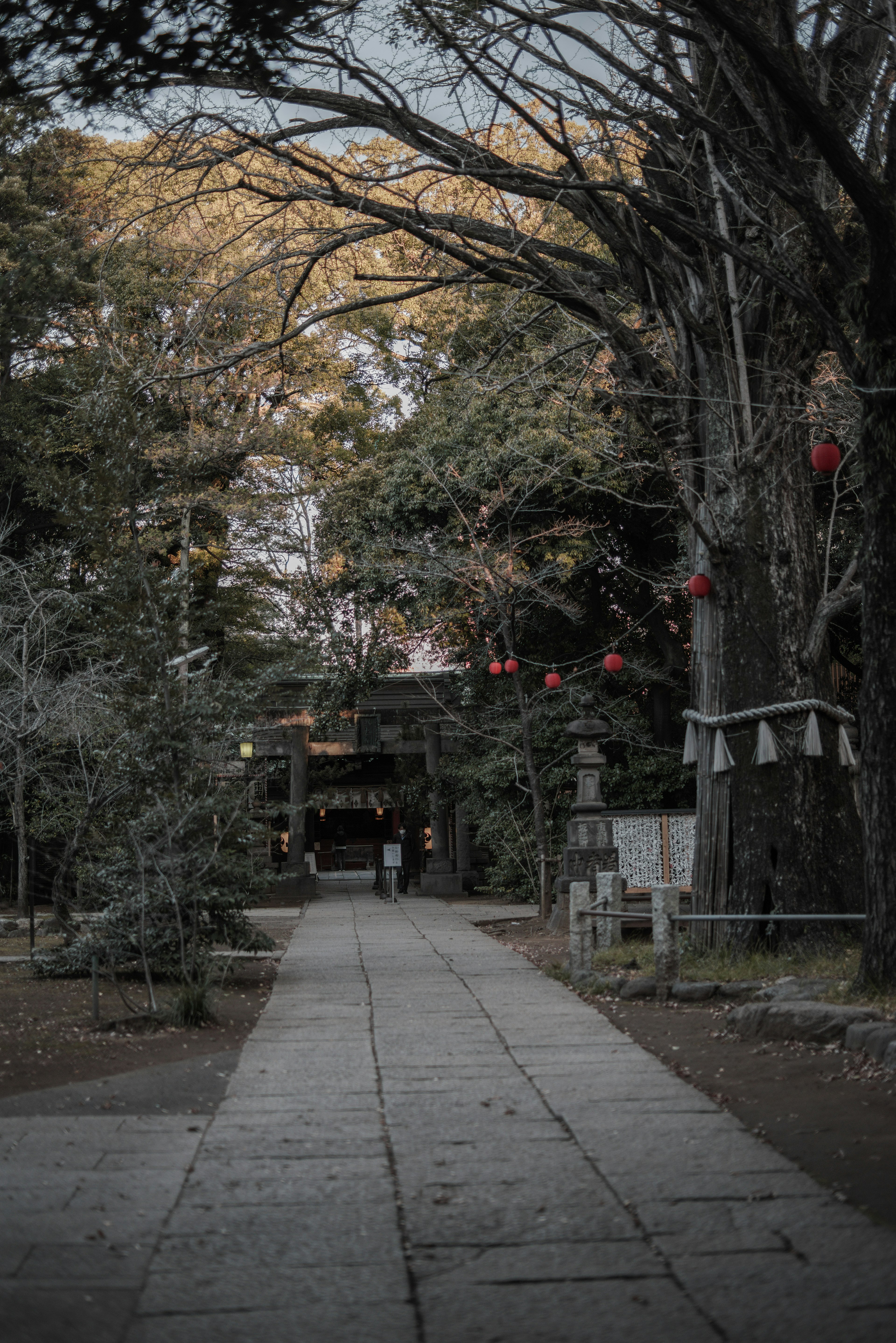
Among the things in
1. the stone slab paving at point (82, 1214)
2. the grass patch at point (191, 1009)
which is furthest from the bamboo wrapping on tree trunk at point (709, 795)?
the stone slab paving at point (82, 1214)

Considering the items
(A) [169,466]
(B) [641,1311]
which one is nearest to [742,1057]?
(B) [641,1311]

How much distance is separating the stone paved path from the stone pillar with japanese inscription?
7285 mm

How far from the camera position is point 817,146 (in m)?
6.73

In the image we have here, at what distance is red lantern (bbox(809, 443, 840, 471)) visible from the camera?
306 inches

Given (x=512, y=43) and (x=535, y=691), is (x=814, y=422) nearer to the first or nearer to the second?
(x=512, y=43)

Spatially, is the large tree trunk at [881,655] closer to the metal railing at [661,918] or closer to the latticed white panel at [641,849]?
the metal railing at [661,918]

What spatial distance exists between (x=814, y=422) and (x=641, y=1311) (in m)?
8.54

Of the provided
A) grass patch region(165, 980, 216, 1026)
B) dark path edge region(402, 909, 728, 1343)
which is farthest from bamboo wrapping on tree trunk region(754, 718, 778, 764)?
grass patch region(165, 980, 216, 1026)

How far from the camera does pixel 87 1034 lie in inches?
305

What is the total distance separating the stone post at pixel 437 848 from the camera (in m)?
22.9

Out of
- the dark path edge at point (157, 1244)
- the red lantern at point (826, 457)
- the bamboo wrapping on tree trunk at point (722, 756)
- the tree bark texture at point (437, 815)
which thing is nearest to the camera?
the dark path edge at point (157, 1244)

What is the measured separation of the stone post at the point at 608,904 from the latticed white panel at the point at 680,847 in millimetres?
3174

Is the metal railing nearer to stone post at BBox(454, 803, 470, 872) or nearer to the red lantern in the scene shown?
the red lantern

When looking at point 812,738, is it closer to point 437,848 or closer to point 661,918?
point 661,918
